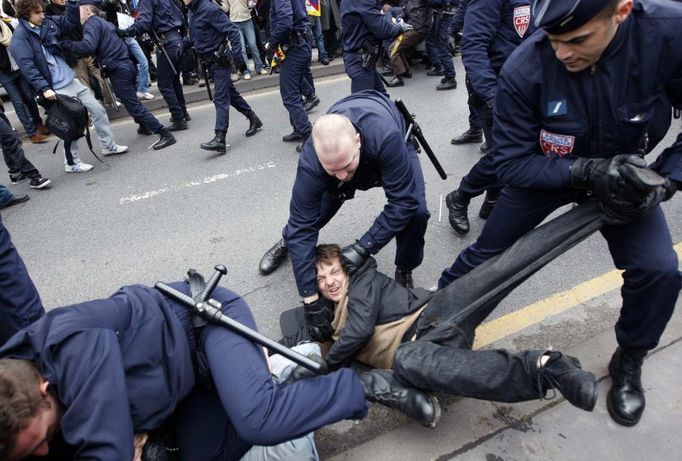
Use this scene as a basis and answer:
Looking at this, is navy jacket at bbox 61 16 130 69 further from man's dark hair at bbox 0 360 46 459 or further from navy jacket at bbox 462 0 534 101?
man's dark hair at bbox 0 360 46 459

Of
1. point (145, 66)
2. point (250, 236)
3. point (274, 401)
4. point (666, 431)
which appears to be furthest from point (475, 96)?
point (145, 66)

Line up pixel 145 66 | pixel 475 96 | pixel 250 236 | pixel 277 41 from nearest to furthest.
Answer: pixel 475 96
pixel 250 236
pixel 277 41
pixel 145 66

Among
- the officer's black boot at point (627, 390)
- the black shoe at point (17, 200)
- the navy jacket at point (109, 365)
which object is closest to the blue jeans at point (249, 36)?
the black shoe at point (17, 200)

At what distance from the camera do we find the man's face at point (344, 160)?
217 cm

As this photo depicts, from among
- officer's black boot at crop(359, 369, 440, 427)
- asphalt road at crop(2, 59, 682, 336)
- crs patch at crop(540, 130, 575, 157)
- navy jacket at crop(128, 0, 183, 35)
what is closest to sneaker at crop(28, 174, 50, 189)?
asphalt road at crop(2, 59, 682, 336)

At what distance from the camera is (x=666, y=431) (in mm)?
1841

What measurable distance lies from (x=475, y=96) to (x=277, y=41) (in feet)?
7.99

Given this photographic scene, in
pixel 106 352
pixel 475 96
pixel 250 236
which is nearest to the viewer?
pixel 106 352

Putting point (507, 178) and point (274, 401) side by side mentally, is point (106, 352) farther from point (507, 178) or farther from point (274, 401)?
point (507, 178)

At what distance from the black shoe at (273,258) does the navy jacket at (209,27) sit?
3.02 m

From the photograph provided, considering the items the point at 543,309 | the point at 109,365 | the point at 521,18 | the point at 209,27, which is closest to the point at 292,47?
the point at 209,27

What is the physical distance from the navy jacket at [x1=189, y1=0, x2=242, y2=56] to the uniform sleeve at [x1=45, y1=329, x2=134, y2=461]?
14.9 feet

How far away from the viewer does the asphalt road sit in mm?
3119

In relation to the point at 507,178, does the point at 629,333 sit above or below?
below
